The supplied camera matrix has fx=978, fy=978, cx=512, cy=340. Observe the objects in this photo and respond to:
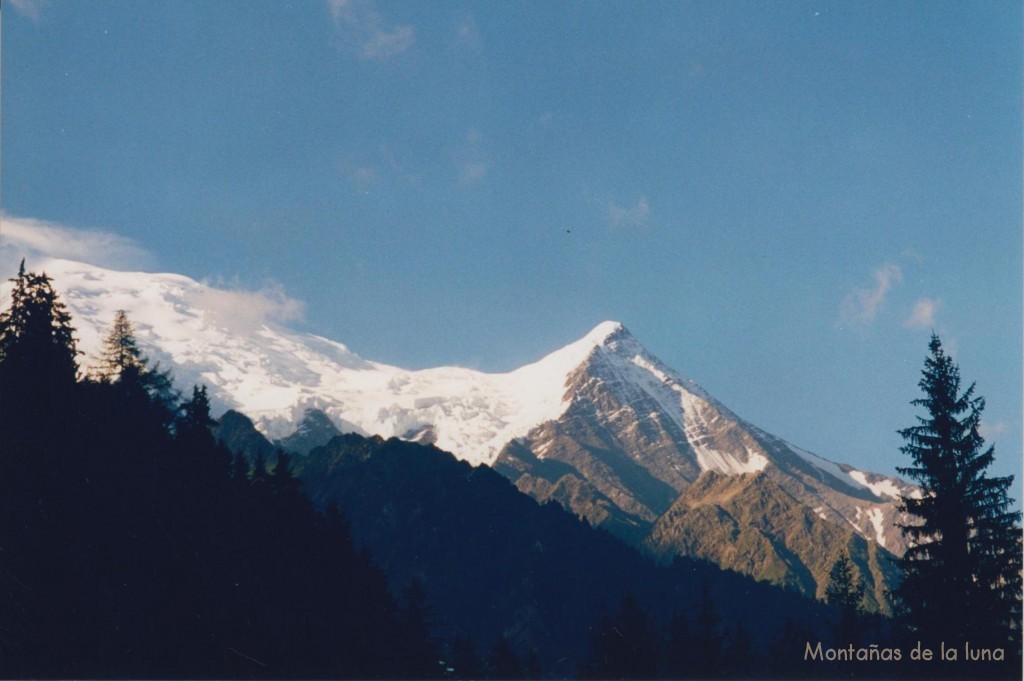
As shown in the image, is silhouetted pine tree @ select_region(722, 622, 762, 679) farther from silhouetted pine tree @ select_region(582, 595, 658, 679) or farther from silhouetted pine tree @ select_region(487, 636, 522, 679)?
silhouetted pine tree @ select_region(582, 595, 658, 679)

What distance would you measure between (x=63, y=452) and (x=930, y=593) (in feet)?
147

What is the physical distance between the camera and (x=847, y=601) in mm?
64250

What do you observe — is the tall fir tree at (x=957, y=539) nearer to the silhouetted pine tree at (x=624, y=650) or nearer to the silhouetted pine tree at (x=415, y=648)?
the silhouetted pine tree at (x=624, y=650)

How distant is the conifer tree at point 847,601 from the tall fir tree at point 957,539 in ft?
55.6

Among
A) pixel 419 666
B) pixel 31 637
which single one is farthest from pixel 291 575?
pixel 31 637

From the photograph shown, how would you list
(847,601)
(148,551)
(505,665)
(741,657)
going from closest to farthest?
(148,551) < (847,601) < (505,665) < (741,657)

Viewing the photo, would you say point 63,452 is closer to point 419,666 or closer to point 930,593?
point 419,666

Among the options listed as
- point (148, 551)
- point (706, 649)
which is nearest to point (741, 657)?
point (706, 649)

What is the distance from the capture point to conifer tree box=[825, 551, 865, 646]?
5634 centimetres

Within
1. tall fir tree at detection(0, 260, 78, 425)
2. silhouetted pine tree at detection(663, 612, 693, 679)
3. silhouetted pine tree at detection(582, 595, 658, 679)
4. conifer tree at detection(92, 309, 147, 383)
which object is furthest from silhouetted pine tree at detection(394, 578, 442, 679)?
conifer tree at detection(92, 309, 147, 383)

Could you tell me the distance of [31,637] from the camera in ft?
129

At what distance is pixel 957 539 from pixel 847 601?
28150mm

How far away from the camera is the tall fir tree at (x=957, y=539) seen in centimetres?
3709

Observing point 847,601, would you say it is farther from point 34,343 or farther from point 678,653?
point 34,343
